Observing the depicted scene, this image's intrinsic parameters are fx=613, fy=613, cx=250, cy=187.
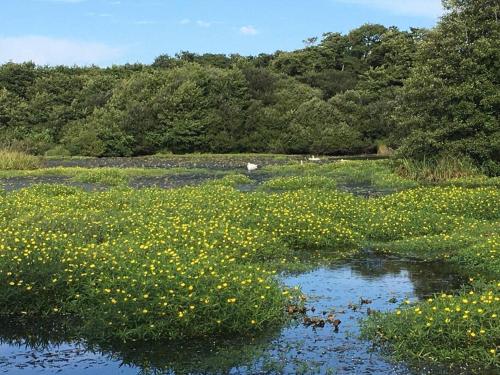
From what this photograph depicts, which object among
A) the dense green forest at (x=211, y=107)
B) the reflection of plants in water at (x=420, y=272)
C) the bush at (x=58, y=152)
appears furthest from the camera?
the dense green forest at (x=211, y=107)

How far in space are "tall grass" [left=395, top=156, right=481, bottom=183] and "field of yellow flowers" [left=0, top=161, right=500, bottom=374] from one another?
11.6 m

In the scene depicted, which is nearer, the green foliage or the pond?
the pond

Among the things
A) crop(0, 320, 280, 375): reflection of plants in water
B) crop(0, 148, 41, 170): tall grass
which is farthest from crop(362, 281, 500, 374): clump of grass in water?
crop(0, 148, 41, 170): tall grass

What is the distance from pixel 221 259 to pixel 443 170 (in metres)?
22.3

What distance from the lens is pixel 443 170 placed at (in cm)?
3106

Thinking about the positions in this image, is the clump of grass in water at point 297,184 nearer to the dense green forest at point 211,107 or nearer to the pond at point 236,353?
the pond at point 236,353

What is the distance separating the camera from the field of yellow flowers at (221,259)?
8.84 meters

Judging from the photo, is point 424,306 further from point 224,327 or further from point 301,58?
point 301,58

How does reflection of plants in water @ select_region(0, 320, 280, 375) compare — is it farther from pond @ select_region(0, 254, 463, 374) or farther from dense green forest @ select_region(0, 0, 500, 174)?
dense green forest @ select_region(0, 0, 500, 174)

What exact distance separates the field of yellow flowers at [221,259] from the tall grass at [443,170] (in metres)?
11.6

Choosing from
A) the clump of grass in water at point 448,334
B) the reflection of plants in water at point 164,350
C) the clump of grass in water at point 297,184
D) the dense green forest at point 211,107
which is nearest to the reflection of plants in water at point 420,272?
the clump of grass in water at point 448,334

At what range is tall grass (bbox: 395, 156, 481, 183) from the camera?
30.9m

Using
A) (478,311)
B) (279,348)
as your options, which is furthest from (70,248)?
(478,311)

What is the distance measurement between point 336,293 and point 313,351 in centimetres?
309
